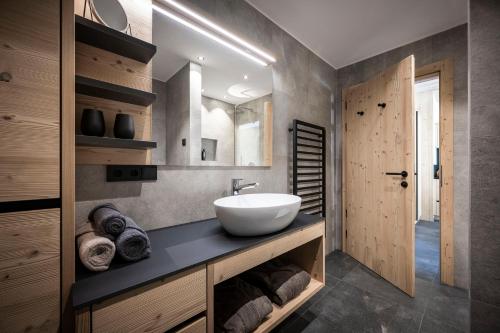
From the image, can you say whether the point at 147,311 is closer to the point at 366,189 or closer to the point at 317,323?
the point at 317,323

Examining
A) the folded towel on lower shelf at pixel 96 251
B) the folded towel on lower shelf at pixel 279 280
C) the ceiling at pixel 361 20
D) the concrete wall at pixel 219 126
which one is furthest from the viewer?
the ceiling at pixel 361 20

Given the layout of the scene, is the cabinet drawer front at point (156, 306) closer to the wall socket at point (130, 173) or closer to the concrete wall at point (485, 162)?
the wall socket at point (130, 173)

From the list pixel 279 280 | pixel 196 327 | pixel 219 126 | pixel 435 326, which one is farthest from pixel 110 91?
pixel 435 326

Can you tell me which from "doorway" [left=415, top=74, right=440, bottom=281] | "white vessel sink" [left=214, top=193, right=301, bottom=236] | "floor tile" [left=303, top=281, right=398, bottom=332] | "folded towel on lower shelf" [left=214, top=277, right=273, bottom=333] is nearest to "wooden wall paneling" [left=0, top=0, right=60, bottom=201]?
"white vessel sink" [left=214, top=193, right=301, bottom=236]

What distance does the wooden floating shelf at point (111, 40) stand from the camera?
776 mm

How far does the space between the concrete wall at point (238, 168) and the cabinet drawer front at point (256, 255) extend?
1.60 ft

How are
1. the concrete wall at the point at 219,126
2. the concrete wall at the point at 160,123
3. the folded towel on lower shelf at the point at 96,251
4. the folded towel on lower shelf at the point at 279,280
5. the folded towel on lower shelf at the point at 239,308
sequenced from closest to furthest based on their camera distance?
the folded towel on lower shelf at the point at 96,251 → the folded towel on lower shelf at the point at 239,308 → the concrete wall at the point at 160,123 → the folded towel on lower shelf at the point at 279,280 → the concrete wall at the point at 219,126

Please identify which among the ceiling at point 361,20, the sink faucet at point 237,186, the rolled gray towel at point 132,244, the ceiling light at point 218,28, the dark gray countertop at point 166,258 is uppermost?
the ceiling at point 361,20

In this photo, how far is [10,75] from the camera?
1.82ft

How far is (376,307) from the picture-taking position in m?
1.56

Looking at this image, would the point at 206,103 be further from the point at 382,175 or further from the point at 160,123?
the point at 382,175

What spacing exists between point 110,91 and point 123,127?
0.15 m

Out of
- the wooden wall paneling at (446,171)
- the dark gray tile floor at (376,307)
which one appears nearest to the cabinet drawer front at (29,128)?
the dark gray tile floor at (376,307)

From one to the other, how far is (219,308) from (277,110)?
1.53 m
